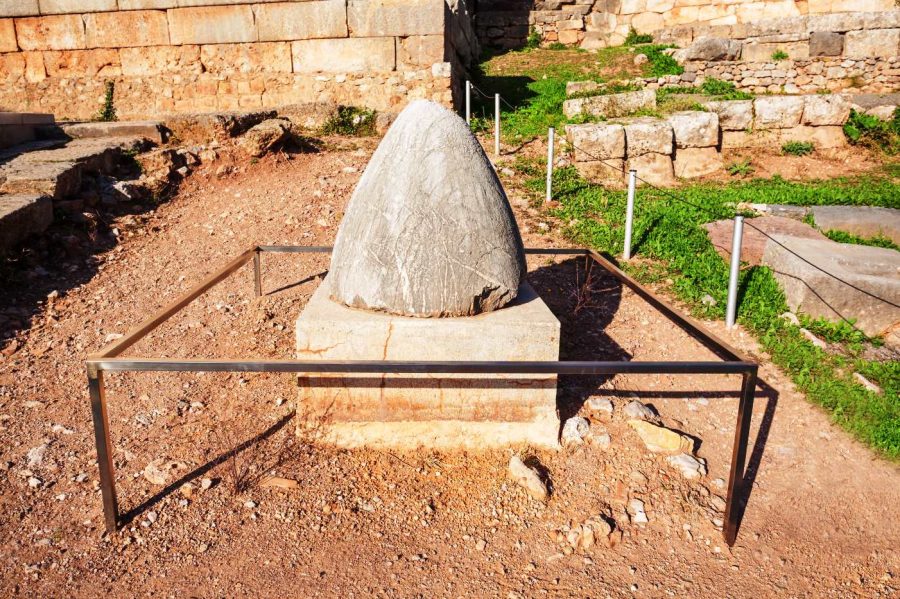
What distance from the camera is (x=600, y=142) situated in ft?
26.4

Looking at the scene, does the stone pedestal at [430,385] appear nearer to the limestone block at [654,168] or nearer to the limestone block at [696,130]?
the limestone block at [654,168]

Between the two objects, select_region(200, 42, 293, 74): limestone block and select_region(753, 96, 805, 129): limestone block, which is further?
select_region(200, 42, 293, 74): limestone block

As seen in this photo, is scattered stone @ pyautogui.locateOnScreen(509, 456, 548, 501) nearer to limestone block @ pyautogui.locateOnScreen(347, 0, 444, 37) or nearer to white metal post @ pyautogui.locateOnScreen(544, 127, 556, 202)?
white metal post @ pyautogui.locateOnScreen(544, 127, 556, 202)

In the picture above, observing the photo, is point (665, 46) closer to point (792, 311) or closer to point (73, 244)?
point (792, 311)

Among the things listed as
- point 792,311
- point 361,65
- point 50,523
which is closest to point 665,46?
point 361,65

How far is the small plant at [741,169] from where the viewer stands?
8484 millimetres

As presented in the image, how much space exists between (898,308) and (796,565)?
8.88ft

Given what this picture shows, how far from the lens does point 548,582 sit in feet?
8.51

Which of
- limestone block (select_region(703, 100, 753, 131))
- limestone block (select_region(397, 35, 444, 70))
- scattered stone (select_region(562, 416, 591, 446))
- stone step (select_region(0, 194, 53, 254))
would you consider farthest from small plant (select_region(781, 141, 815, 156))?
stone step (select_region(0, 194, 53, 254))

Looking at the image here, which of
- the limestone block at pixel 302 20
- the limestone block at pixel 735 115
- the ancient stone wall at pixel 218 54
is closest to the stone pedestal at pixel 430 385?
the limestone block at pixel 735 115

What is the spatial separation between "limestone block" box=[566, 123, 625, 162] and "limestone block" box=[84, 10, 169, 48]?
661 cm

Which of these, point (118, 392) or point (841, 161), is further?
point (841, 161)

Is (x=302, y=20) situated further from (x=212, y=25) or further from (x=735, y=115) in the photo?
(x=735, y=115)

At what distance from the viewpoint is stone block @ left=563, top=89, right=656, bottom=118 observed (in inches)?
372
